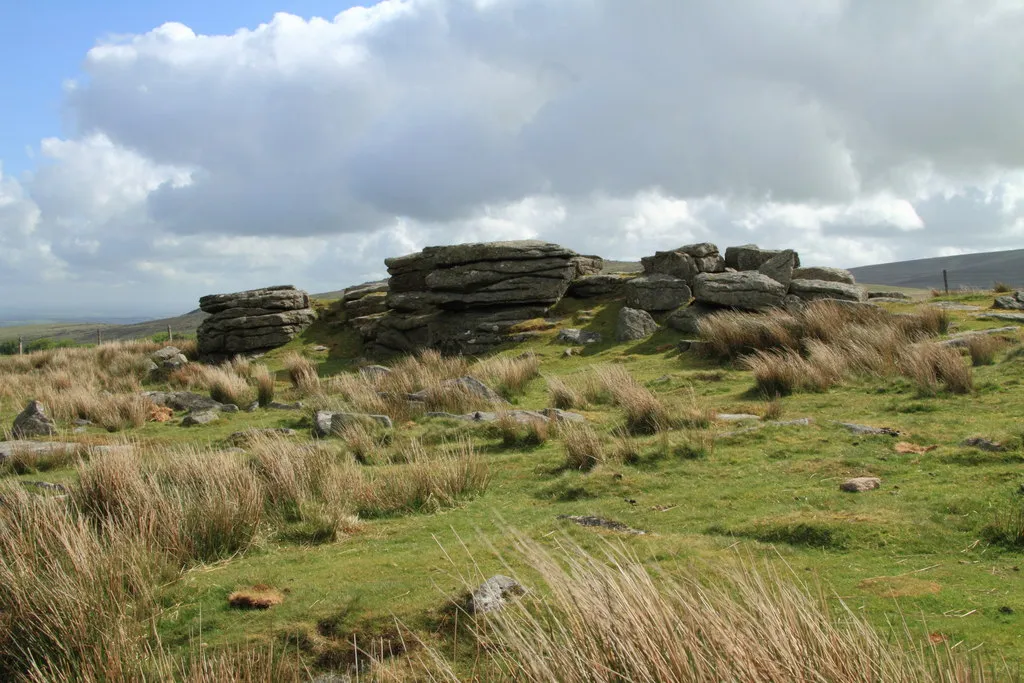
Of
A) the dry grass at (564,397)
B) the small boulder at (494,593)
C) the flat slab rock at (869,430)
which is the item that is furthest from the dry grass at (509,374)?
the small boulder at (494,593)

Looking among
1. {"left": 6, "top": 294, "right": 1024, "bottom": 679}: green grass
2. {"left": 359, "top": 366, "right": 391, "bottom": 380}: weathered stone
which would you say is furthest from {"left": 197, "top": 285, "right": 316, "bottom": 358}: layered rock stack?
{"left": 6, "top": 294, "right": 1024, "bottom": 679}: green grass

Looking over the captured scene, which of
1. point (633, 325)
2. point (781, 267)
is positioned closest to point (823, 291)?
point (781, 267)

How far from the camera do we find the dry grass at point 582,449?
9.06m

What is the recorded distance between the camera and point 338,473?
27.2ft

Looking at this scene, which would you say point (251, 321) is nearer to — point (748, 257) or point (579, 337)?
point (579, 337)

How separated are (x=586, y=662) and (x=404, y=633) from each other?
2.15 m

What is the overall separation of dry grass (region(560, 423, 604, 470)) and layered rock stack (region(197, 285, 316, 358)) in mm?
20349

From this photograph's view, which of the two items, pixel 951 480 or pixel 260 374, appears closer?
pixel 951 480

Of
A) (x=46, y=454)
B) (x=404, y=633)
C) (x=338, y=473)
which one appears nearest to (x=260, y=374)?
(x=46, y=454)

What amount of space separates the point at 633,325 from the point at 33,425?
557 inches

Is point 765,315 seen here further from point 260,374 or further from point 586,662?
point 586,662

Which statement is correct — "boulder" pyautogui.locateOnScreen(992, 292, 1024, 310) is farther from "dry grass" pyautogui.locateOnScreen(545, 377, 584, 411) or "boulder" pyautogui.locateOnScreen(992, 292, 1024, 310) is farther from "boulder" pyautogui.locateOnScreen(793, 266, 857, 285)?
"dry grass" pyautogui.locateOnScreen(545, 377, 584, 411)

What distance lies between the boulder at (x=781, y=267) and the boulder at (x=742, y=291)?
1.32 m

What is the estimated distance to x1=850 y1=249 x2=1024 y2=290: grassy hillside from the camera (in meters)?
115
